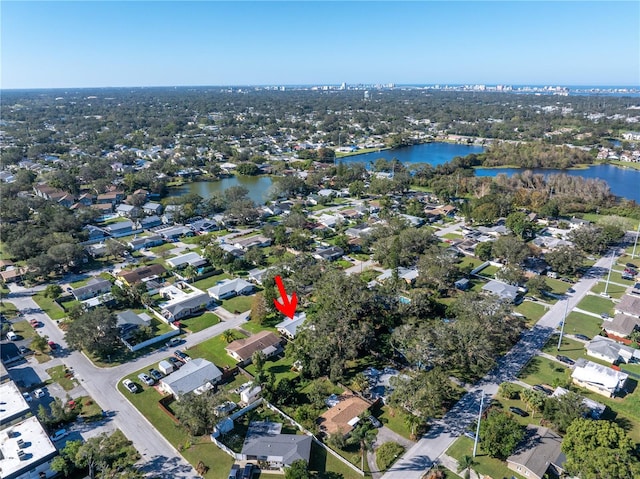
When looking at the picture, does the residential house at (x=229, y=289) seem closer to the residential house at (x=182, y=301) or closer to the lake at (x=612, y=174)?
the residential house at (x=182, y=301)

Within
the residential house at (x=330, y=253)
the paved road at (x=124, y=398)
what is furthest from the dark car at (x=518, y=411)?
the residential house at (x=330, y=253)

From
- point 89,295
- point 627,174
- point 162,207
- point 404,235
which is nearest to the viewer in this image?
point 89,295

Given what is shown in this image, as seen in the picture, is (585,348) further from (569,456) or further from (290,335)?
(290,335)

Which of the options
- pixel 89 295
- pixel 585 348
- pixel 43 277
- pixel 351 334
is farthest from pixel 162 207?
pixel 585 348

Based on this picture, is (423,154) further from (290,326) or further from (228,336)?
(228,336)

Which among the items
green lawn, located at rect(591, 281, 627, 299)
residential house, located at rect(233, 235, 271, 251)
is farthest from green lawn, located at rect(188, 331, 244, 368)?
green lawn, located at rect(591, 281, 627, 299)

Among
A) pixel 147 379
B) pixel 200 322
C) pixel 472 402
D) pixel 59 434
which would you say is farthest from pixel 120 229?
pixel 472 402
